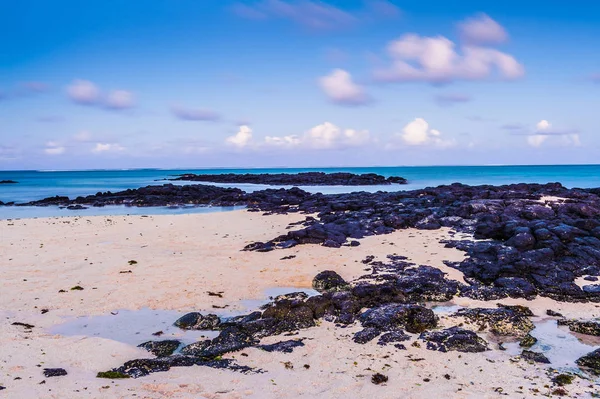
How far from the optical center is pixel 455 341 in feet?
24.7

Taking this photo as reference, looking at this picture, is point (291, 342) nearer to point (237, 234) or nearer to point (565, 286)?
point (565, 286)

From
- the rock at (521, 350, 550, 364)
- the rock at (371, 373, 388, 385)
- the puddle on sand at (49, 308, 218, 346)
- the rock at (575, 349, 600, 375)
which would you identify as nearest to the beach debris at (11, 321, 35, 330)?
the puddle on sand at (49, 308, 218, 346)

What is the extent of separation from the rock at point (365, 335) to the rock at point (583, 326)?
12.3 ft

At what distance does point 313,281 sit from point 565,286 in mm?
6143

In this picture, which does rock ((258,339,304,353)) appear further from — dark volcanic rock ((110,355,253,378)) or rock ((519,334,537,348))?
rock ((519,334,537,348))

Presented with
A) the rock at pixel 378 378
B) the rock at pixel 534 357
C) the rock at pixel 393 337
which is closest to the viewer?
the rock at pixel 378 378

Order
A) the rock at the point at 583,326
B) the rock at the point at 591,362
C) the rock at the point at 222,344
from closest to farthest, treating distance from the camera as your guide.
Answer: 1. the rock at the point at 591,362
2. the rock at the point at 222,344
3. the rock at the point at 583,326

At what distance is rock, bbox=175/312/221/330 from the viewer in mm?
8562

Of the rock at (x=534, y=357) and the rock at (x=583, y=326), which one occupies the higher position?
the rock at (x=583, y=326)

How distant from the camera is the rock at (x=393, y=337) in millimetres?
7716

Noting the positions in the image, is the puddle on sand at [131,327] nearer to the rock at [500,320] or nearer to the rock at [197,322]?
the rock at [197,322]

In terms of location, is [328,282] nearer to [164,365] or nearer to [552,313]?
[552,313]

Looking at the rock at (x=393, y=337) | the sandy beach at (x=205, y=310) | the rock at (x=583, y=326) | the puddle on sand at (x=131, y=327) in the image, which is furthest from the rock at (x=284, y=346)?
the rock at (x=583, y=326)

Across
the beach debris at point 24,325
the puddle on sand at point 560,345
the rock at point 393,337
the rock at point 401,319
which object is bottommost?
the puddle on sand at point 560,345
